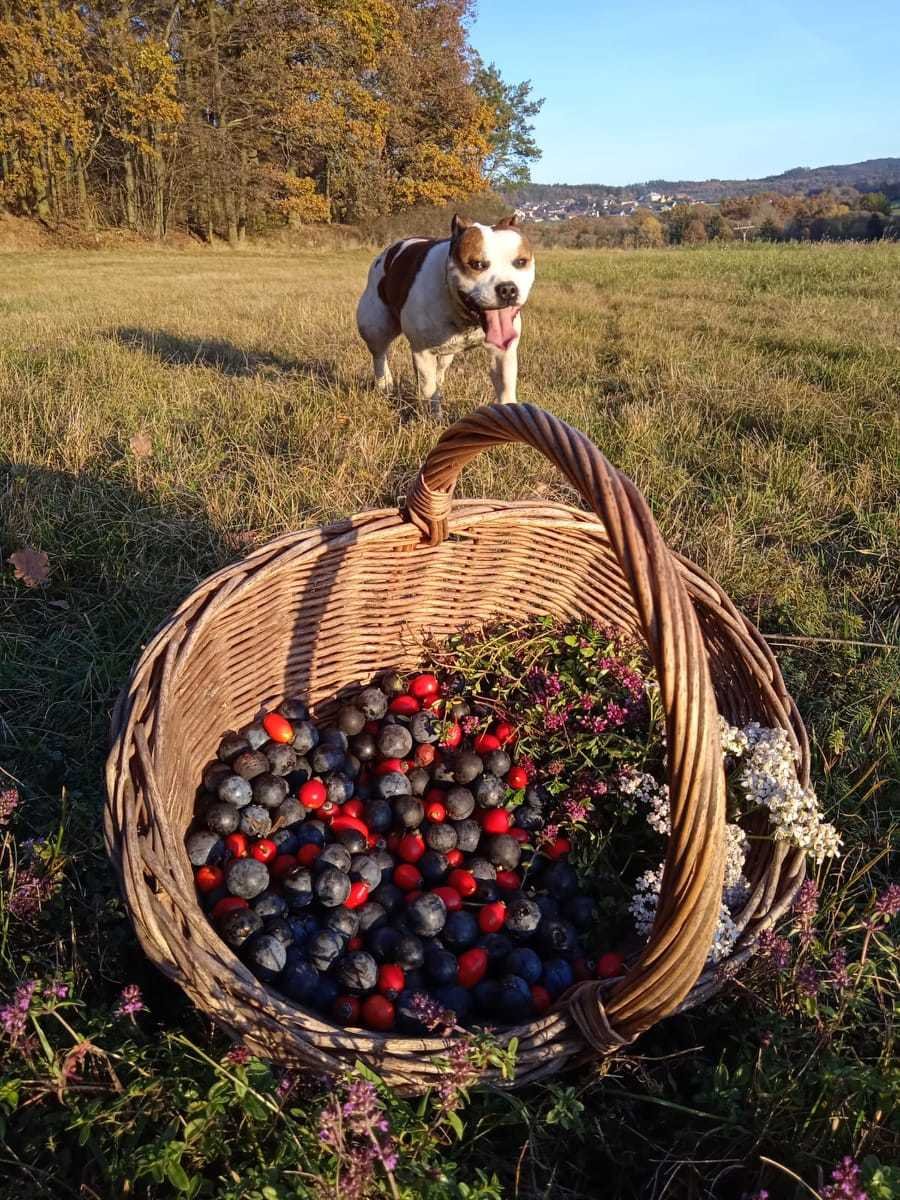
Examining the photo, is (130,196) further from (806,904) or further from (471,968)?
(806,904)

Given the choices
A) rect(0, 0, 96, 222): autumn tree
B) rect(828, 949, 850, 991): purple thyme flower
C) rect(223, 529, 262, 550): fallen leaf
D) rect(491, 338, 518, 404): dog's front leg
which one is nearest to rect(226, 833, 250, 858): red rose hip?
rect(828, 949, 850, 991): purple thyme flower

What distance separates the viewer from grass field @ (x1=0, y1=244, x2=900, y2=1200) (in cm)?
119

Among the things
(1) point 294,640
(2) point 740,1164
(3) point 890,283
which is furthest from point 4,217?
(2) point 740,1164

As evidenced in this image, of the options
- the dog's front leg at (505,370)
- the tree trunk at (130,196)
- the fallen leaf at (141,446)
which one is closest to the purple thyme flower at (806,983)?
the fallen leaf at (141,446)

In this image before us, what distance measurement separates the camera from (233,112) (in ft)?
88.8

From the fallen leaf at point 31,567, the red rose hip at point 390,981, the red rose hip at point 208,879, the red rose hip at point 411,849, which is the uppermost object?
the fallen leaf at point 31,567

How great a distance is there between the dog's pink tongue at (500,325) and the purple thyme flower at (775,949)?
3535 mm

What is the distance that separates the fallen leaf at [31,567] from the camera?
108 inches

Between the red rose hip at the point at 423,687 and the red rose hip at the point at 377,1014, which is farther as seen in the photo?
the red rose hip at the point at 423,687

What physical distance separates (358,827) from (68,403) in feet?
10.9

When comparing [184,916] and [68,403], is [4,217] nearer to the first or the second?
[68,403]

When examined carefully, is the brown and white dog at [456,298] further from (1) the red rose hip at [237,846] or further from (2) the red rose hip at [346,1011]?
(2) the red rose hip at [346,1011]

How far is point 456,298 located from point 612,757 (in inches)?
122

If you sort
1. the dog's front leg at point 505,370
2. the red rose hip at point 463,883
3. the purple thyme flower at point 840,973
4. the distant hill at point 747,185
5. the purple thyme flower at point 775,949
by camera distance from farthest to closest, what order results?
the distant hill at point 747,185 < the dog's front leg at point 505,370 < the red rose hip at point 463,883 < the purple thyme flower at point 775,949 < the purple thyme flower at point 840,973
